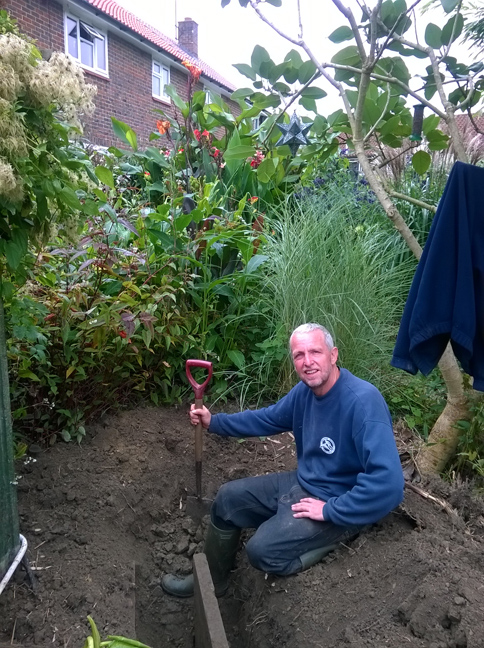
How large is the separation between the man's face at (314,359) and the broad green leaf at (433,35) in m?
1.34

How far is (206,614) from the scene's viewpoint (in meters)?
1.79

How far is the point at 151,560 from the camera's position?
2.68 meters

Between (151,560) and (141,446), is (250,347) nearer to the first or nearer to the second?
(141,446)

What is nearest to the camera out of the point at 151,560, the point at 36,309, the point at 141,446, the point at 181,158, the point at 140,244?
the point at 36,309

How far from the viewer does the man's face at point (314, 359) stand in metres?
2.29

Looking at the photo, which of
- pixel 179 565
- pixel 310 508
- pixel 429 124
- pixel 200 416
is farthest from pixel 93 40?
pixel 310 508

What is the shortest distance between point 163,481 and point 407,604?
152 cm

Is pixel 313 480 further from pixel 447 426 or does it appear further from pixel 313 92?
pixel 313 92

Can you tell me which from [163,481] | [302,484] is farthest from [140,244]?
[302,484]

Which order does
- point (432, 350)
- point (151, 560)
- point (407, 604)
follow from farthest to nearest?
point (151, 560)
point (432, 350)
point (407, 604)

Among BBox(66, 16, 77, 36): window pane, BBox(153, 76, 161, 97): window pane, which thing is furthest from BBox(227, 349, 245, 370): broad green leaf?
BBox(153, 76, 161, 97): window pane

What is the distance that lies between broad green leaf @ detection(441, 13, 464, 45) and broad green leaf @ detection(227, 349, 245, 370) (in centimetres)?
216

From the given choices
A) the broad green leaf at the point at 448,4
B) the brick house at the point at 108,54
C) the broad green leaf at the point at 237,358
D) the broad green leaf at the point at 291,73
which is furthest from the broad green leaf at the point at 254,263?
the brick house at the point at 108,54

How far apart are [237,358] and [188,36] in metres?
23.5
